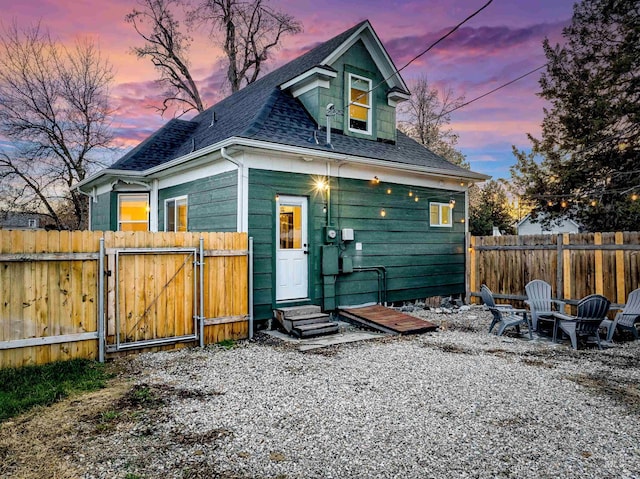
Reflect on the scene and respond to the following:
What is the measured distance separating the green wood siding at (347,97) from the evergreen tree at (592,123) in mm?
4677

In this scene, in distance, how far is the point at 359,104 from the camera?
9.73m

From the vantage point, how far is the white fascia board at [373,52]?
9234 mm

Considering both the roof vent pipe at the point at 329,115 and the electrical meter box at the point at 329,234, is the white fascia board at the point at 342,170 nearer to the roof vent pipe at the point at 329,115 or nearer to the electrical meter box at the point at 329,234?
the roof vent pipe at the point at 329,115

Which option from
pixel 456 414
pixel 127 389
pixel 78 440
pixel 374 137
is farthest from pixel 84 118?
pixel 456 414

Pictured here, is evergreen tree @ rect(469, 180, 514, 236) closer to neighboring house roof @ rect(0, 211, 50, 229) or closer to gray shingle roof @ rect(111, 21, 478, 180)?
gray shingle roof @ rect(111, 21, 478, 180)

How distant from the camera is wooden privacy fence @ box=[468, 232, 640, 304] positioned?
7750 mm

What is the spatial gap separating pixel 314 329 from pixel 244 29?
16.6 m

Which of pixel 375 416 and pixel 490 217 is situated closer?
pixel 375 416

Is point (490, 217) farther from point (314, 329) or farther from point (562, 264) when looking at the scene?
point (314, 329)

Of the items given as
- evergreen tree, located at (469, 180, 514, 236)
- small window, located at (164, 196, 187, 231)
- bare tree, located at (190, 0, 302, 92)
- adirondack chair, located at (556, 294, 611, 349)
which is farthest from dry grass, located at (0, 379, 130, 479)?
evergreen tree, located at (469, 180, 514, 236)

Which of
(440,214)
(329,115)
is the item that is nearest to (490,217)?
(440,214)

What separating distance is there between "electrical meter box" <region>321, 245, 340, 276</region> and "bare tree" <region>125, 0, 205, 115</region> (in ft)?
45.8

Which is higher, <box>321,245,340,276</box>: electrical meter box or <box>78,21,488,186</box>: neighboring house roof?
<box>78,21,488,186</box>: neighboring house roof

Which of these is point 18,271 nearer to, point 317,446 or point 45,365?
point 45,365
